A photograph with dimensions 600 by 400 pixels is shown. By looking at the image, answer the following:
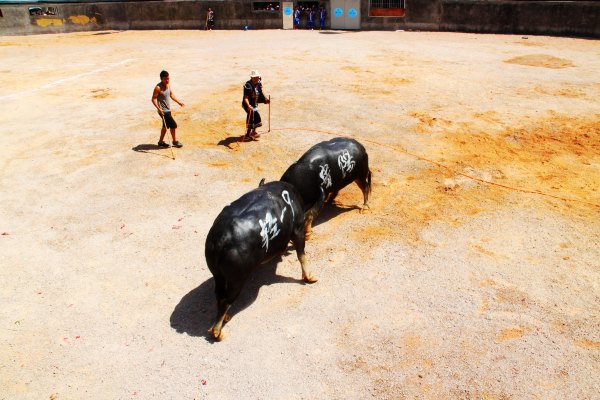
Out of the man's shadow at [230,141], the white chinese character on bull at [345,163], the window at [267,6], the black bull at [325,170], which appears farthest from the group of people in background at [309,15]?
the white chinese character on bull at [345,163]

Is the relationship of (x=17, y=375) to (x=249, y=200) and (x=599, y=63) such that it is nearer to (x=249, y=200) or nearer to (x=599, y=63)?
(x=249, y=200)

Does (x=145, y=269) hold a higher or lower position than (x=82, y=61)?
lower

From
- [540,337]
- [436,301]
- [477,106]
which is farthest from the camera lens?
[477,106]

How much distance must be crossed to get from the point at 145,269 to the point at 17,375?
2.40 metres

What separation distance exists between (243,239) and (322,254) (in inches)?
94.3

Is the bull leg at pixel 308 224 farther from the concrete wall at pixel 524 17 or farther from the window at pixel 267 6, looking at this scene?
the window at pixel 267 6

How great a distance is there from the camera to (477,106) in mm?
15211

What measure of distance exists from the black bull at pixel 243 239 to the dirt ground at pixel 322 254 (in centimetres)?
77

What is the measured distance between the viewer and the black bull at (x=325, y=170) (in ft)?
25.8

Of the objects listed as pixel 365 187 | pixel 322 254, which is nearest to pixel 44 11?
pixel 365 187

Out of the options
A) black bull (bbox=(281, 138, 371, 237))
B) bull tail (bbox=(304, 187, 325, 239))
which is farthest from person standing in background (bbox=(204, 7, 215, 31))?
bull tail (bbox=(304, 187, 325, 239))

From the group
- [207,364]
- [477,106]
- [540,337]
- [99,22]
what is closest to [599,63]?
[477,106]

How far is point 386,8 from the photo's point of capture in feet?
108

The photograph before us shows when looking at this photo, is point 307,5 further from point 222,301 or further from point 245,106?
point 222,301
